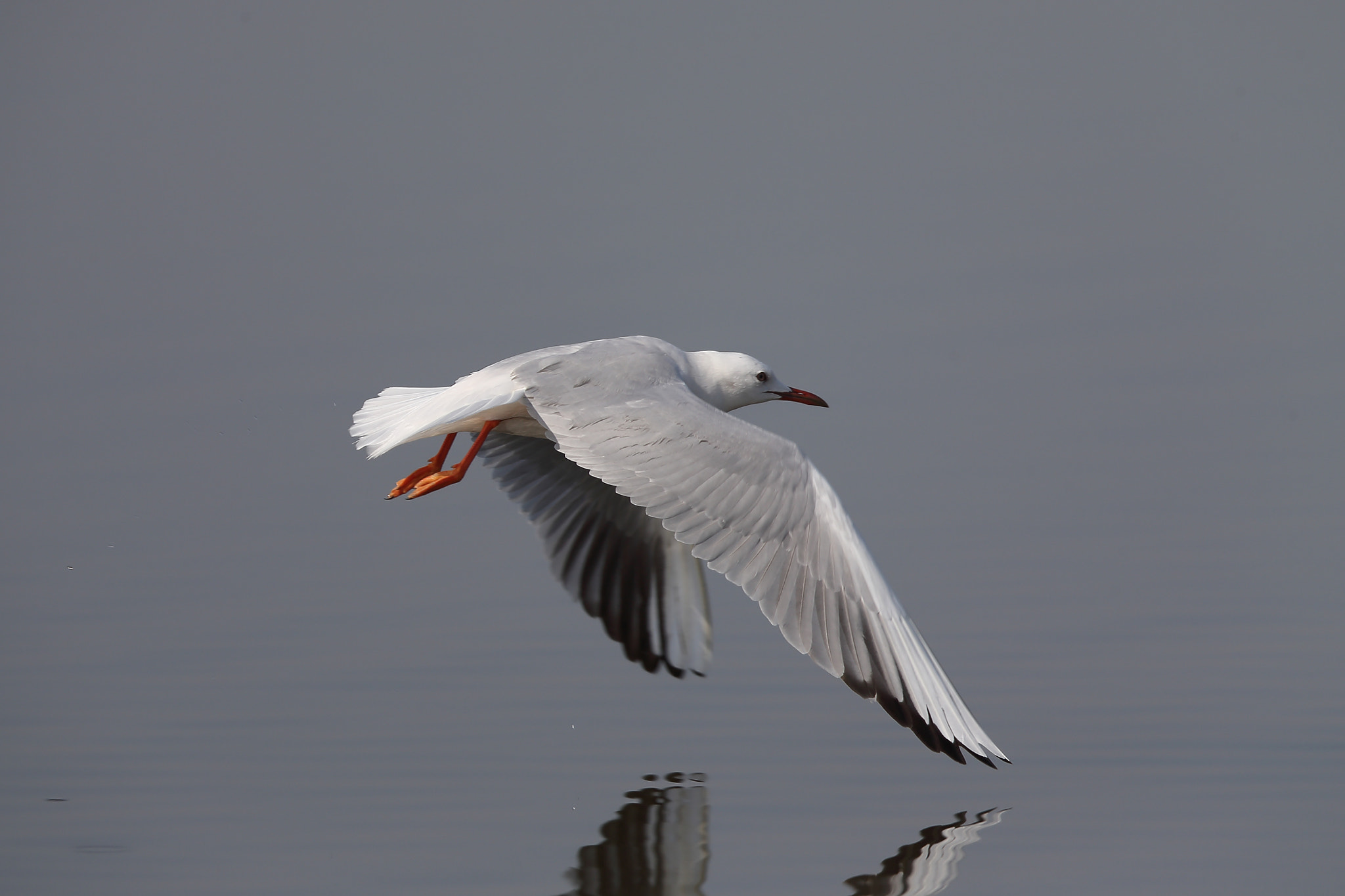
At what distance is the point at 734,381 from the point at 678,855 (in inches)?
105

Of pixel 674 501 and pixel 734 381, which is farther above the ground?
pixel 734 381

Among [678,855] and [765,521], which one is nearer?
[678,855]

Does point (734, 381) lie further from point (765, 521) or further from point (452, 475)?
point (765, 521)

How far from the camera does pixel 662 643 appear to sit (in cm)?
636

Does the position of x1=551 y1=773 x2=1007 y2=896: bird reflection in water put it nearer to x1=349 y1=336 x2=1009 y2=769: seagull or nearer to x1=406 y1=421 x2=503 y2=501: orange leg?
x1=349 y1=336 x2=1009 y2=769: seagull

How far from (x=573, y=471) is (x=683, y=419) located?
1.45 meters

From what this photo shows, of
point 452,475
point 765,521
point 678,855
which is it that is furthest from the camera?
point 452,475

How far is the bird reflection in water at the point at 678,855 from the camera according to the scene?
13.7 ft

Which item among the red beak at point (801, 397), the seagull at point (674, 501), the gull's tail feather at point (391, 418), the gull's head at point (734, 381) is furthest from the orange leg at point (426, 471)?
the red beak at point (801, 397)

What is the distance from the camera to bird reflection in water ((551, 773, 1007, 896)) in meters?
4.19

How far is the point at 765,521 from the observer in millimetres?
5141

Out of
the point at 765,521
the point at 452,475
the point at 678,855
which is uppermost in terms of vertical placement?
the point at 452,475

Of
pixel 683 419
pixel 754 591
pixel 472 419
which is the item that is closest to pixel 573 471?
pixel 472 419

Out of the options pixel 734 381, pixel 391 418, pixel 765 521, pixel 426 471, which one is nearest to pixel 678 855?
pixel 765 521
